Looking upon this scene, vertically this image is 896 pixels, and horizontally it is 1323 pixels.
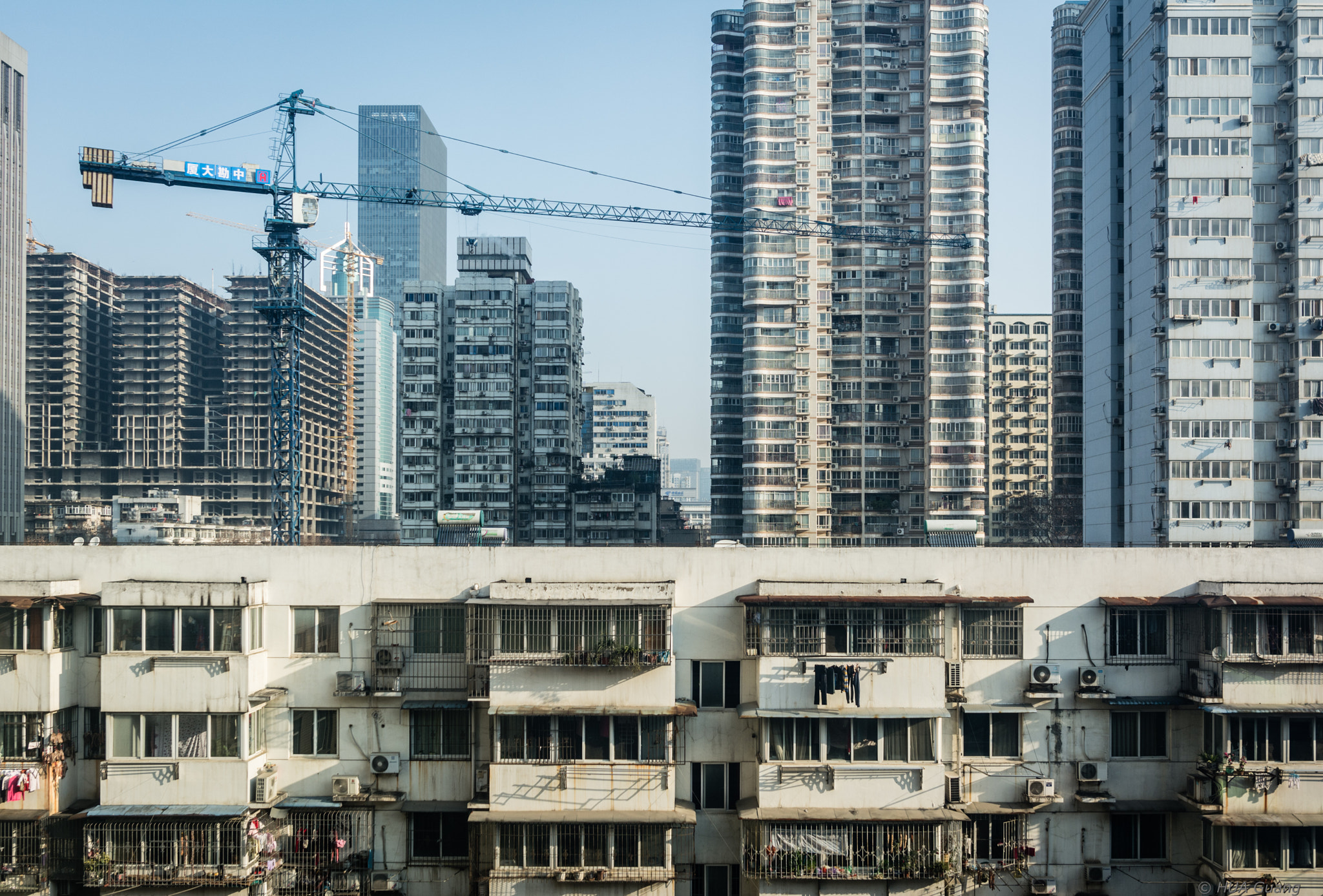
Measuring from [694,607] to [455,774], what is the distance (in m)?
6.92

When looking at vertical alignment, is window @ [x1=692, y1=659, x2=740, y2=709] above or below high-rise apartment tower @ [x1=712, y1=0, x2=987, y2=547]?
below

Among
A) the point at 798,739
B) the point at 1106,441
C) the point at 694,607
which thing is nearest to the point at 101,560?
the point at 694,607

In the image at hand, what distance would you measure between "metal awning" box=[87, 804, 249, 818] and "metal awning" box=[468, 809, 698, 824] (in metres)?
5.35

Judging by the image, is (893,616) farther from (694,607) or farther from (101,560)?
(101,560)

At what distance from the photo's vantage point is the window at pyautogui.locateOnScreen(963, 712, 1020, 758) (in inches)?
888

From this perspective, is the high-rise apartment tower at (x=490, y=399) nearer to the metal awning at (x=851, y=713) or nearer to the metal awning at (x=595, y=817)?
the metal awning at (x=595, y=817)

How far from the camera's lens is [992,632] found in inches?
897

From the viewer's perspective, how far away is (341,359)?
17962 cm

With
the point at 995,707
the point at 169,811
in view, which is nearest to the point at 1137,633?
the point at 995,707

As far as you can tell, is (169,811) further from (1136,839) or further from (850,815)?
(1136,839)

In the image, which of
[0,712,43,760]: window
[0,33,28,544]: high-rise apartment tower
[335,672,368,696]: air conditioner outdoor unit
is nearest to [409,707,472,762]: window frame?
[335,672,368,696]: air conditioner outdoor unit

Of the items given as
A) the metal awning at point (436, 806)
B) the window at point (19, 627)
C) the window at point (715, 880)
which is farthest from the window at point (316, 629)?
the window at point (715, 880)

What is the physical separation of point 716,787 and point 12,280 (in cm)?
12265

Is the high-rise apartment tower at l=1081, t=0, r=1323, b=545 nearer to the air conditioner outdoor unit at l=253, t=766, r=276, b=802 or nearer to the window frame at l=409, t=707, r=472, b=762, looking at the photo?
the window frame at l=409, t=707, r=472, b=762
